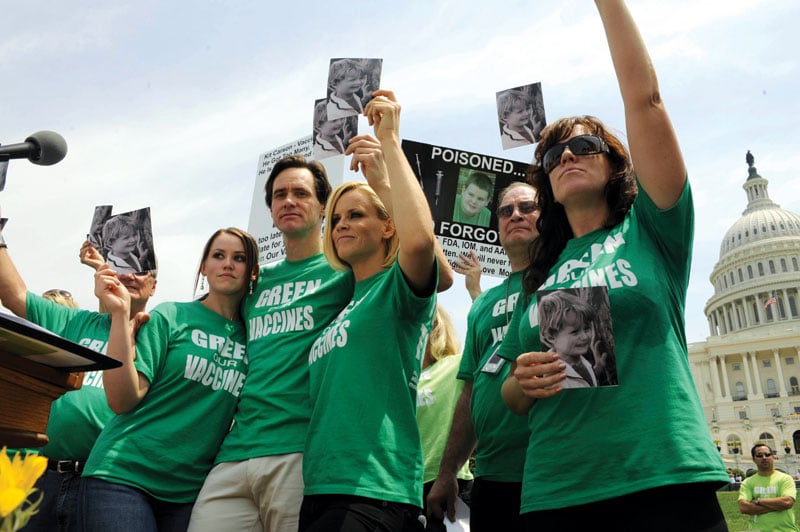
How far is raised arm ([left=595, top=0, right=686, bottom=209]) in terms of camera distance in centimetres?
218

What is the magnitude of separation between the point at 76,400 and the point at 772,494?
1011cm

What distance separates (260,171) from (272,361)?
14.8 feet

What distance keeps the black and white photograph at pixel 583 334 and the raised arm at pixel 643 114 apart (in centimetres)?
43

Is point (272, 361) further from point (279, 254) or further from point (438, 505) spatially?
point (279, 254)

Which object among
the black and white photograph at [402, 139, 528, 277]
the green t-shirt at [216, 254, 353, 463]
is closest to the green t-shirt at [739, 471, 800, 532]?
the black and white photograph at [402, 139, 528, 277]

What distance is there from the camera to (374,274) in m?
3.01

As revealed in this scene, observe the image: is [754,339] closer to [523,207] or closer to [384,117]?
[523,207]

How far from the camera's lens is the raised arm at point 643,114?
2.18m

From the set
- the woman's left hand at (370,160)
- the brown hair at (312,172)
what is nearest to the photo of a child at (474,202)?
the brown hair at (312,172)

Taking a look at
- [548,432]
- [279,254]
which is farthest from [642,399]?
[279,254]

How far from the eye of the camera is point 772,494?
33.5ft

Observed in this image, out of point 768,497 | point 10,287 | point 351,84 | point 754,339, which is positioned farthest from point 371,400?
point 754,339

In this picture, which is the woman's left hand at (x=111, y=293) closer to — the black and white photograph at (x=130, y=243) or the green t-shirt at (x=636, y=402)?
the black and white photograph at (x=130, y=243)

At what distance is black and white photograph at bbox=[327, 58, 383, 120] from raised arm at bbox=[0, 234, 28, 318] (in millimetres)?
2781
